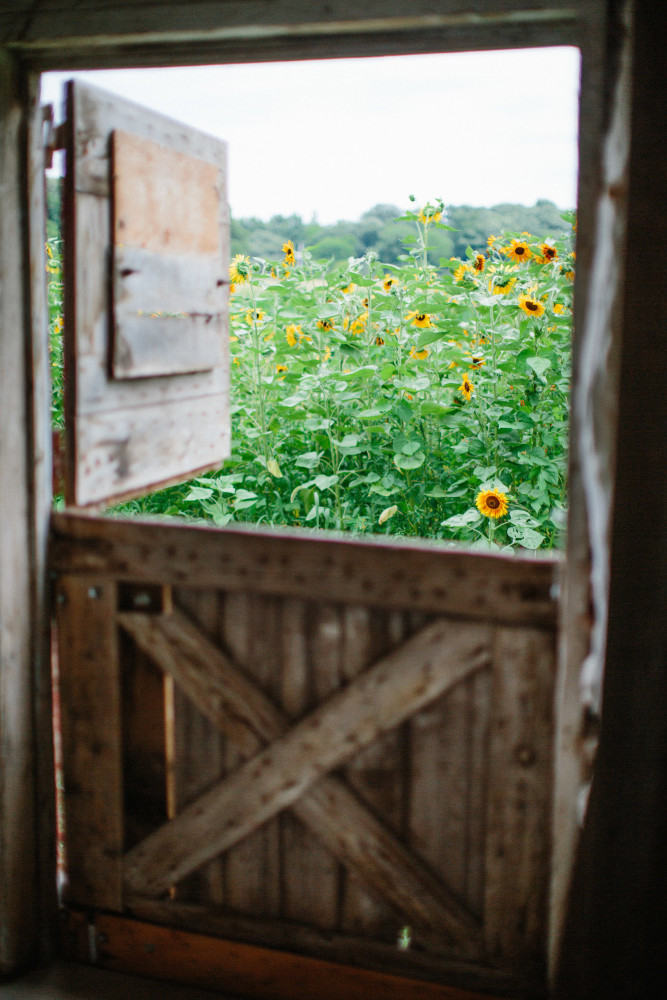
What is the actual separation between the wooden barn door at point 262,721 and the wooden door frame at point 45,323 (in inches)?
3.3

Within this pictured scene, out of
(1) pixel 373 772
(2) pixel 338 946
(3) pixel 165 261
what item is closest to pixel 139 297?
(3) pixel 165 261

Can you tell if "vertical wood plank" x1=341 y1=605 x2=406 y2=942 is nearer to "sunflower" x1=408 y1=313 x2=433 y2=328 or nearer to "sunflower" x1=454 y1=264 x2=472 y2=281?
"sunflower" x1=408 y1=313 x2=433 y2=328

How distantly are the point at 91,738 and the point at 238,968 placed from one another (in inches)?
28.3

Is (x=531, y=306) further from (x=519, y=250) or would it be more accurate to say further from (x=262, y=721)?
(x=262, y=721)

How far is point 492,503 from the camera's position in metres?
2.77

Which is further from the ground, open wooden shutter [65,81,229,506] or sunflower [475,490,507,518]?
open wooden shutter [65,81,229,506]

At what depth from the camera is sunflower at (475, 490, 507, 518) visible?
9.05 feet

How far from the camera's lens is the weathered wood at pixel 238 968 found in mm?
2021

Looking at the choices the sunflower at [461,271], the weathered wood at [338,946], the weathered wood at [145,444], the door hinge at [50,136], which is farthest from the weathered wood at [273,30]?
the weathered wood at [338,946]

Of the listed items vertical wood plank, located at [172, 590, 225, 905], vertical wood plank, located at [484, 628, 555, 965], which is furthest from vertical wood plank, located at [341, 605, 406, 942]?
vertical wood plank, located at [172, 590, 225, 905]

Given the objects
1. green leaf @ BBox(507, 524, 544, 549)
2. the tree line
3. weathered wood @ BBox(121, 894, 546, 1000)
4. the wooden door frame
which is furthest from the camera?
the tree line

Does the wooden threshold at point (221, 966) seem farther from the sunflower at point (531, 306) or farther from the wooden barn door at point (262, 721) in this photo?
the sunflower at point (531, 306)

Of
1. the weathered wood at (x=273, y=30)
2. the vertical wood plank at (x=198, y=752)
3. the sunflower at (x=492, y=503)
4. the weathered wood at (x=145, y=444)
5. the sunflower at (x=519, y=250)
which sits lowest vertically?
the vertical wood plank at (x=198, y=752)

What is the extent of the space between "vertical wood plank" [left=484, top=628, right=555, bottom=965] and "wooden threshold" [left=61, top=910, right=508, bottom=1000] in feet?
0.65
